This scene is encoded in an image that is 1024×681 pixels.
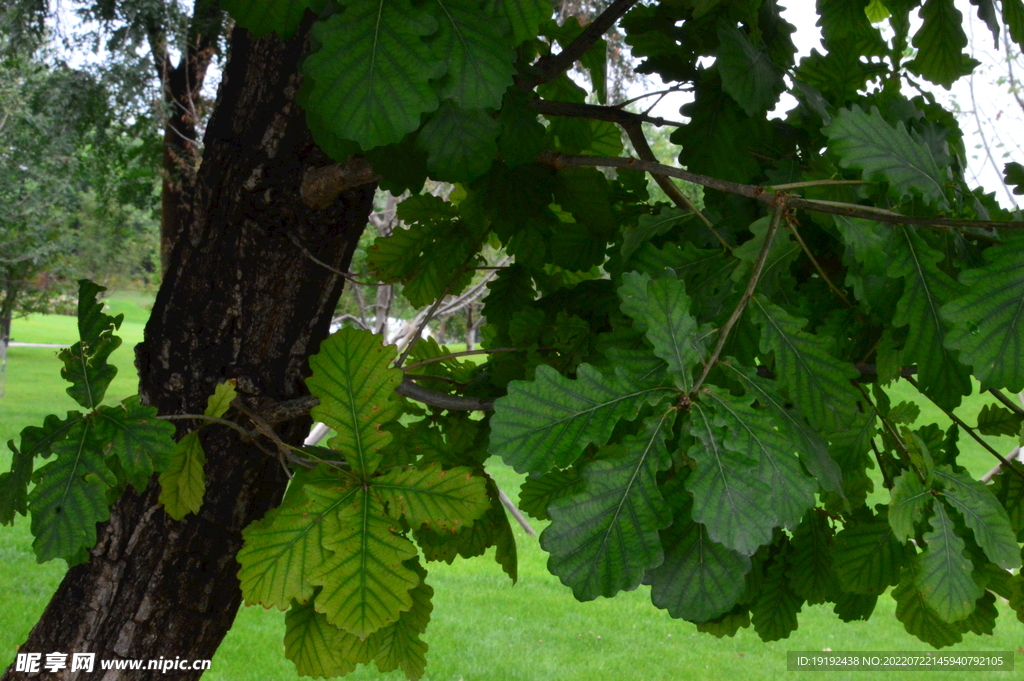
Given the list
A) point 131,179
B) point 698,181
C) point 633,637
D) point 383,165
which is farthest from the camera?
point 131,179

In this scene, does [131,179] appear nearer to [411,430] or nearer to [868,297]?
[411,430]

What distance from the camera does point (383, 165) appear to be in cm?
113

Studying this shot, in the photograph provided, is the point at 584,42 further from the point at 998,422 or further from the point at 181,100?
the point at 181,100

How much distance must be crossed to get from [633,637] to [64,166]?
653 cm

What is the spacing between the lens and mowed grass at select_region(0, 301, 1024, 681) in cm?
480

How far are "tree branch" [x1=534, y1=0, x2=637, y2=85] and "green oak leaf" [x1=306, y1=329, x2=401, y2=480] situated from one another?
546 mm

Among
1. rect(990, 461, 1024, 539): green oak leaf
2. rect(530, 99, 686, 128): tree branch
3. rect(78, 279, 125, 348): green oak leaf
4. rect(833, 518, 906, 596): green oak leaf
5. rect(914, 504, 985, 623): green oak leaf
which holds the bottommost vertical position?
rect(833, 518, 906, 596): green oak leaf

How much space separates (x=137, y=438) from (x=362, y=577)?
1.12ft

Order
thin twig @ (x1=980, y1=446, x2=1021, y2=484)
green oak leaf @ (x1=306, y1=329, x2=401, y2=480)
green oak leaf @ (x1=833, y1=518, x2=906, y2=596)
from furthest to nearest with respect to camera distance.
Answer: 1. thin twig @ (x1=980, y1=446, x2=1021, y2=484)
2. green oak leaf @ (x1=833, y1=518, x2=906, y2=596)
3. green oak leaf @ (x1=306, y1=329, x2=401, y2=480)

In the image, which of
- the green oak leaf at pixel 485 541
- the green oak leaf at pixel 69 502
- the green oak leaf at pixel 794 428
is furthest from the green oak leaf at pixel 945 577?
the green oak leaf at pixel 69 502

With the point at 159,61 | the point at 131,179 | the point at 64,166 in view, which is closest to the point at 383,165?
the point at 159,61

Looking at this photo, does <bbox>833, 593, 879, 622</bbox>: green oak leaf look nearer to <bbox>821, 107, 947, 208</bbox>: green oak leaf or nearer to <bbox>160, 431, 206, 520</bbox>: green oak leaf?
<bbox>821, 107, 947, 208</bbox>: green oak leaf

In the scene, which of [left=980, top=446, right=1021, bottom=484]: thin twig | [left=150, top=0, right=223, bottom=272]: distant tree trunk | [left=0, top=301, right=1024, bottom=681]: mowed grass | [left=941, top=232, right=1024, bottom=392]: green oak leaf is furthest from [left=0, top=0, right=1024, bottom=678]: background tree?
[left=150, top=0, right=223, bottom=272]: distant tree trunk

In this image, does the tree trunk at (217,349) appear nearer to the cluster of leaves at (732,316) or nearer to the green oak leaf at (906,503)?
the cluster of leaves at (732,316)
